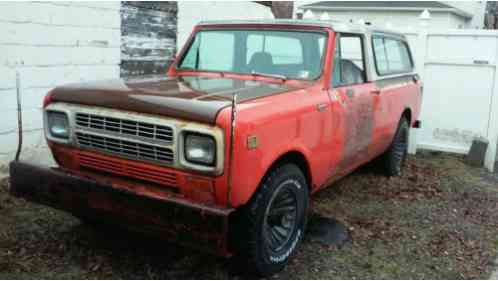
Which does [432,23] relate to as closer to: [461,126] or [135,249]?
[461,126]

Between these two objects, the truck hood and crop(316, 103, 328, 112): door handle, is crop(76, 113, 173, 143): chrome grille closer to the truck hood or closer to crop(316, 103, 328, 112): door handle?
the truck hood

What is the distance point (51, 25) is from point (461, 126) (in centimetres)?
584

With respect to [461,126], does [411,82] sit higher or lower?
higher

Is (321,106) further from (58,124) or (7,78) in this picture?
(7,78)

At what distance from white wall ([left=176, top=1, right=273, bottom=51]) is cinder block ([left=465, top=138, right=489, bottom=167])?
412 cm

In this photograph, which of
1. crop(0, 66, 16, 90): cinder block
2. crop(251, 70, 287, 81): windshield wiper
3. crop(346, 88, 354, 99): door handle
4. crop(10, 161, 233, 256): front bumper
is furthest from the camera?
crop(0, 66, 16, 90): cinder block

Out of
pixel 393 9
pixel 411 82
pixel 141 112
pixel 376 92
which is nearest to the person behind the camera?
pixel 141 112

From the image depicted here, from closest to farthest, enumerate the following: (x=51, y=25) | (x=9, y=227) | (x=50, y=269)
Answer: (x=50, y=269) < (x=9, y=227) < (x=51, y=25)

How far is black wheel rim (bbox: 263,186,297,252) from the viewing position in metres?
3.51

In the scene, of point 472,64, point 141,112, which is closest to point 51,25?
point 141,112

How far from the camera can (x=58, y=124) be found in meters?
3.65

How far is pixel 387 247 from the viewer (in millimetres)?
4238

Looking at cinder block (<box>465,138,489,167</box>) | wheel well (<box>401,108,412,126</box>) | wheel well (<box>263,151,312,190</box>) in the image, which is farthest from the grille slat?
cinder block (<box>465,138,489,167</box>)

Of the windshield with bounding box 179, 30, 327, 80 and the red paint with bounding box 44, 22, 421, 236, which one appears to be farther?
the windshield with bounding box 179, 30, 327, 80
